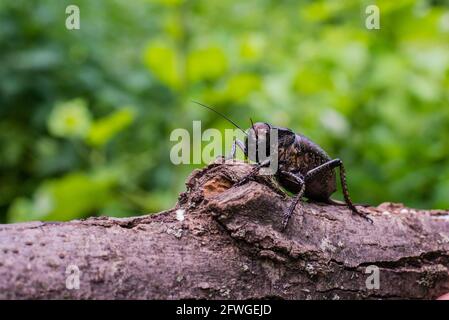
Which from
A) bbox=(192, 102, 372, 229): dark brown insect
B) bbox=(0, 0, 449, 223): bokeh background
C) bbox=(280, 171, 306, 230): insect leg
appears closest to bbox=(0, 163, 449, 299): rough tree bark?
bbox=(280, 171, 306, 230): insect leg

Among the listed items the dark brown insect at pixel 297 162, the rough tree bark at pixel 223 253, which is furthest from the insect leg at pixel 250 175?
the dark brown insect at pixel 297 162

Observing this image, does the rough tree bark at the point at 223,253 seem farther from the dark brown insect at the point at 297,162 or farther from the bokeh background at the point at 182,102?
the bokeh background at the point at 182,102

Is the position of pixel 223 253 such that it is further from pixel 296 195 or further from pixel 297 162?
pixel 297 162

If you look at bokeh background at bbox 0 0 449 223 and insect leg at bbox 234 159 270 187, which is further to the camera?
bokeh background at bbox 0 0 449 223

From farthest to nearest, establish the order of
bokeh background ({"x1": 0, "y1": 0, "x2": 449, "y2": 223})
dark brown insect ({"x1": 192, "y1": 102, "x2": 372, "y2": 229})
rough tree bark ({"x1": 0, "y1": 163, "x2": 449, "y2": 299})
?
1. bokeh background ({"x1": 0, "y1": 0, "x2": 449, "y2": 223})
2. dark brown insect ({"x1": 192, "y1": 102, "x2": 372, "y2": 229})
3. rough tree bark ({"x1": 0, "y1": 163, "x2": 449, "y2": 299})

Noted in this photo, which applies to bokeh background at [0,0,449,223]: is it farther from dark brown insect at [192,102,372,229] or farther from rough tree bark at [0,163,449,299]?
rough tree bark at [0,163,449,299]
